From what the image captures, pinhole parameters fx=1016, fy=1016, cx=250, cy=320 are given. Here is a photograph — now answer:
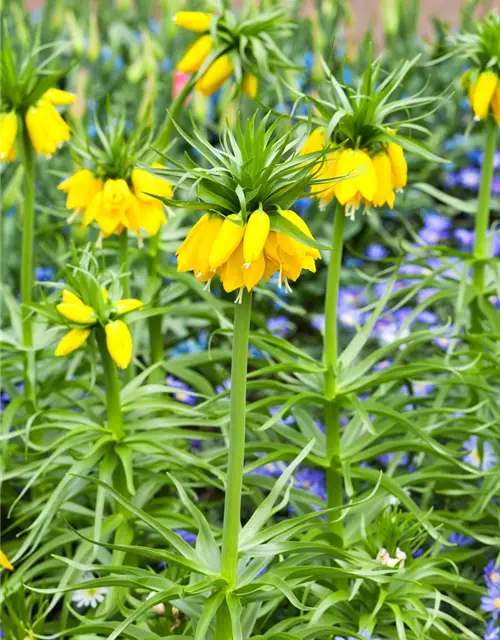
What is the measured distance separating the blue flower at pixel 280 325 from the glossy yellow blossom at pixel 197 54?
2.49 ft

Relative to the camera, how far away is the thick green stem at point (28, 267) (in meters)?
1.74

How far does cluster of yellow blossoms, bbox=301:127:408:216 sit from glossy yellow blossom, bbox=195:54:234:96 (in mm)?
401

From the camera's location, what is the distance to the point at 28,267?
1783 millimetres

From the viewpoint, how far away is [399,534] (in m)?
1.49

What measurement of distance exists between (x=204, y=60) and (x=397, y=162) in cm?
53

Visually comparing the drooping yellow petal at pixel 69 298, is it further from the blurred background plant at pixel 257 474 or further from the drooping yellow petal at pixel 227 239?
the drooping yellow petal at pixel 227 239

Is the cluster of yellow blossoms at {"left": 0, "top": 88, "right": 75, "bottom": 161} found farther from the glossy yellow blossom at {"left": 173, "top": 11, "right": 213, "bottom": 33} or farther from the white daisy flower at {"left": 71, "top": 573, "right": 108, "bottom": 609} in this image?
the white daisy flower at {"left": 71, "top": 573, "right": 108, "bottom": 609}

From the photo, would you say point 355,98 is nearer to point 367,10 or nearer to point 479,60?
point 479,60

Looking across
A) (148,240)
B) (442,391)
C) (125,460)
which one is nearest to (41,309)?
(125,460)

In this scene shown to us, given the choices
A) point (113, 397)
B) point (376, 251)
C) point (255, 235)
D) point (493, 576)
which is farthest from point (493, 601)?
point (376, 251)

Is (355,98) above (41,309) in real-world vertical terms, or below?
above

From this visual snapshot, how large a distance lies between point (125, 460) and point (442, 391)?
607 mm

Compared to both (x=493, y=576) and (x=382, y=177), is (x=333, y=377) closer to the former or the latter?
(x=382, y=177)

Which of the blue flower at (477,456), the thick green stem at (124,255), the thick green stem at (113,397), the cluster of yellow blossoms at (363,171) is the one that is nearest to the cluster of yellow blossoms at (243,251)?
the cluster of yellow blossoms at (363,171)
